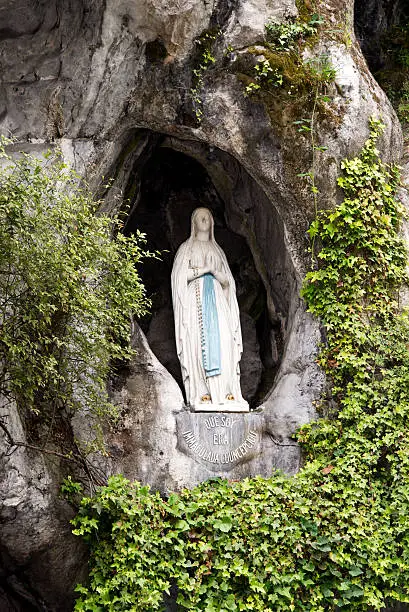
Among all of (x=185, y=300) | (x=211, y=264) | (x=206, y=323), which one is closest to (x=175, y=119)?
(x=211, y=264)

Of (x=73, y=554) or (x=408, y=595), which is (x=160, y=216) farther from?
(x=408, y=595)

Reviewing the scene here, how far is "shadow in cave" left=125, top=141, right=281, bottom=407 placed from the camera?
9414mm

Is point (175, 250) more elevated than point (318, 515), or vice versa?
point (175, 250)

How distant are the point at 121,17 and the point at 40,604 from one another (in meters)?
5.22

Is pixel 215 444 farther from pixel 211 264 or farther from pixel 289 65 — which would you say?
pixel 289 65

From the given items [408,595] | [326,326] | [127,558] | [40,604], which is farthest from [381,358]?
[40,604]

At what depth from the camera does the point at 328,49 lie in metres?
8.55

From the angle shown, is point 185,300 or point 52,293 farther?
point 185,300

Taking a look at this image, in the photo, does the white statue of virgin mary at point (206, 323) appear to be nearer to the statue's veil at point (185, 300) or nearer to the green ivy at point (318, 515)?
the statue's veil at point (185, 300)

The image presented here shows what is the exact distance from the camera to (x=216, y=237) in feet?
32.3

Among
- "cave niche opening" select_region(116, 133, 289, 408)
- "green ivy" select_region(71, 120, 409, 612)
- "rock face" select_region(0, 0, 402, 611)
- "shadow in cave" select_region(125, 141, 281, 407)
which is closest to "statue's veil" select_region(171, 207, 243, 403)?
"rock face" select_region(0, 0, 402, 611)

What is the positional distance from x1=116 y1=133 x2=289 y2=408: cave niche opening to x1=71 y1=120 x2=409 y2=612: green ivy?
1223mm

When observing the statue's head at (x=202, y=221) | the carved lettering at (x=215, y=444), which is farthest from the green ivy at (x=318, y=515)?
the statue's head at (x=202, y=221)

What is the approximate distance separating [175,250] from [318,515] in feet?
11.5
